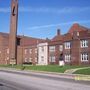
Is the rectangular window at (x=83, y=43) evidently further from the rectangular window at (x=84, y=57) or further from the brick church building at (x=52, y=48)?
the rectangular window at (x=84, y=57)

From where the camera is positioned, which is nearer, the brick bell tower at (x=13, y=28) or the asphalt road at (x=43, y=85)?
the asphalt road at (x=43, y=85)

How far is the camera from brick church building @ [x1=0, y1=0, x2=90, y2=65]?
5994 cm

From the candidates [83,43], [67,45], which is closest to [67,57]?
[67,45]

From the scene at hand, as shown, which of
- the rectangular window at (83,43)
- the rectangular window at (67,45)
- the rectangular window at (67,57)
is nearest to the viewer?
the rectangular window at (83,43)

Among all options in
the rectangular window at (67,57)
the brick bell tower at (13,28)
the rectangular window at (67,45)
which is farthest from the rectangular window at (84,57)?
the brick bell tower at (13,28)

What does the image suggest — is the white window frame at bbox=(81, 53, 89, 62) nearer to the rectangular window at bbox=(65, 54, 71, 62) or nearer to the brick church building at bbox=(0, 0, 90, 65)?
the brick church building at bbox=(0, 0, 90, 65)

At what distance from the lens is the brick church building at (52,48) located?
59938 millimetres

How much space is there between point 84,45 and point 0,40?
5884 cm

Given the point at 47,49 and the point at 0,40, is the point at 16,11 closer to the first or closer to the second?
the point at 47,49

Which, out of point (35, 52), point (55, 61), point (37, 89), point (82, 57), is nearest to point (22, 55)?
point (35, 52)

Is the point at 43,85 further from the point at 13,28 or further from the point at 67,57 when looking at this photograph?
the point at 13,28

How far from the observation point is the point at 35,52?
8325 cm

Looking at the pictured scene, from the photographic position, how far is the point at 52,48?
72562 millimetres

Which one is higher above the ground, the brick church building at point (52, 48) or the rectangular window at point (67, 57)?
A: the brick church building at point (52, 48)
